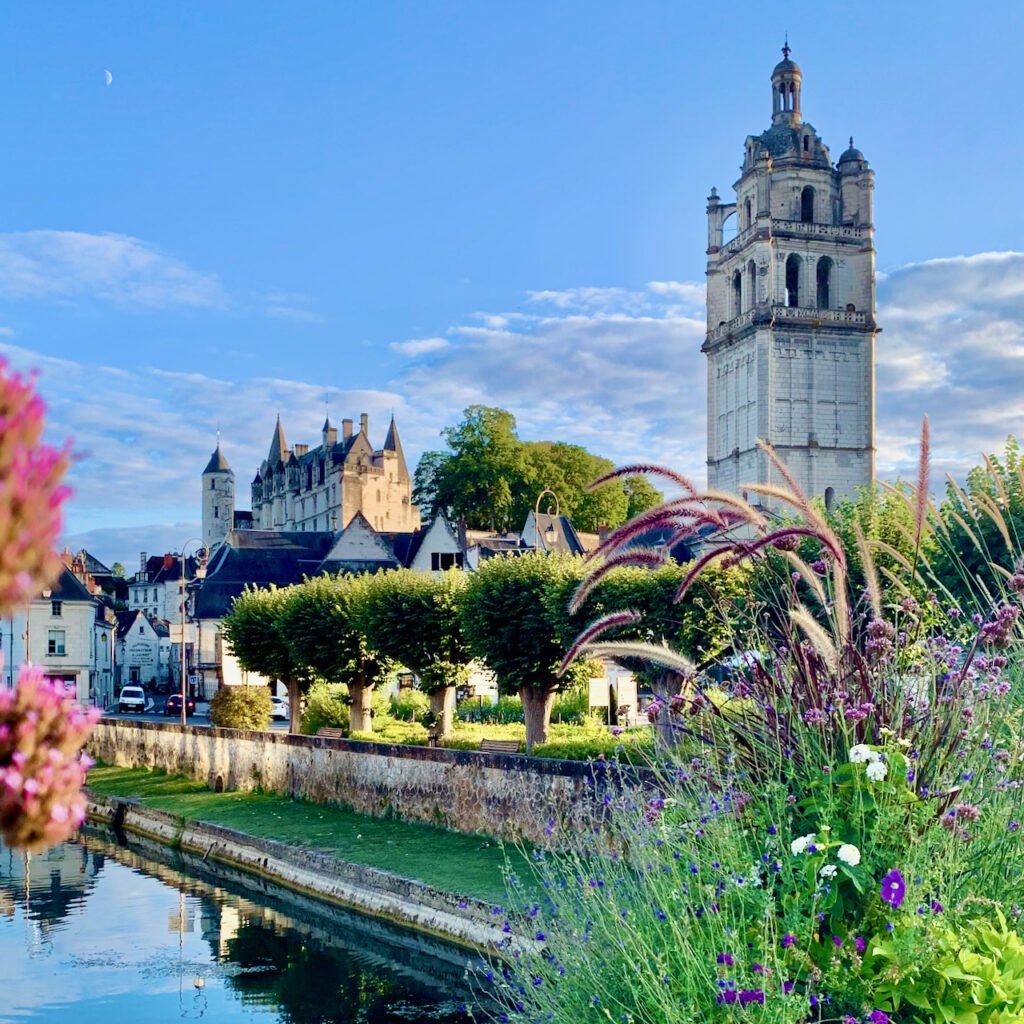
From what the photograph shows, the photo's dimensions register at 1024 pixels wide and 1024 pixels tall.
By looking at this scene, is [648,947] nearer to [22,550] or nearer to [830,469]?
[22,550]

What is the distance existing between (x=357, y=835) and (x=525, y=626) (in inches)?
263

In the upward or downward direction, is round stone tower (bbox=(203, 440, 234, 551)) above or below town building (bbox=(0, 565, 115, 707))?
above

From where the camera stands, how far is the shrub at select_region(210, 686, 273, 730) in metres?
37.9

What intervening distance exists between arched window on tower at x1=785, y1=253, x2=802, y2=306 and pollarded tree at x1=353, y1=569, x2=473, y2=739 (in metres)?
58.6

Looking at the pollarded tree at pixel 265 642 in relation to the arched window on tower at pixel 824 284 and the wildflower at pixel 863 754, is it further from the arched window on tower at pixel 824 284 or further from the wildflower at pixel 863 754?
the arched window on tower at pixel 824 284

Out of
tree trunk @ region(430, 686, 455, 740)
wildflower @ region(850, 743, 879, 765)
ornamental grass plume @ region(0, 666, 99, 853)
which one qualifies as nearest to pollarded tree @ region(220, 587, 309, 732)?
tree trunk @ region(430, 686, 455, 740)

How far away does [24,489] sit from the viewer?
2.06m

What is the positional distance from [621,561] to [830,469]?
269ft

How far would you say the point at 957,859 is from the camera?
6266mm

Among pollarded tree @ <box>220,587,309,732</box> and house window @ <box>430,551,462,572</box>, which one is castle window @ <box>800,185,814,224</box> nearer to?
house window @ <box>430,551,462,572</box>

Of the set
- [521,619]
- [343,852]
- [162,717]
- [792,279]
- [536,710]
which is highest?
[792,279]

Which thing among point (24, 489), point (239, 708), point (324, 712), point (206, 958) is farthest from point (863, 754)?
point (239, 708)

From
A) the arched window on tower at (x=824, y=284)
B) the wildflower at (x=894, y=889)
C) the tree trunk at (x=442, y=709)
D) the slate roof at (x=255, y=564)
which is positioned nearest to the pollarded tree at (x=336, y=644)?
the tree trunk at (x=442, y=709)

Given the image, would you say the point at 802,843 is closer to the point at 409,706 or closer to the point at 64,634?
the point at 409,706
